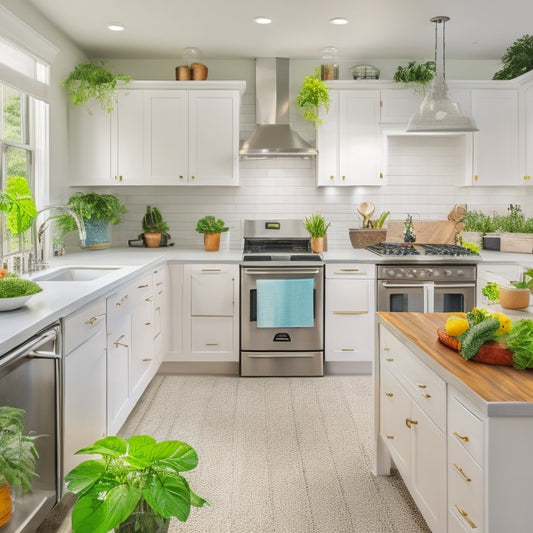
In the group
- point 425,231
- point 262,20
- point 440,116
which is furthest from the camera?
point 425,231

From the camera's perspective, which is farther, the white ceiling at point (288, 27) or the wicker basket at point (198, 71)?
the wicker basket at point (198, 71)

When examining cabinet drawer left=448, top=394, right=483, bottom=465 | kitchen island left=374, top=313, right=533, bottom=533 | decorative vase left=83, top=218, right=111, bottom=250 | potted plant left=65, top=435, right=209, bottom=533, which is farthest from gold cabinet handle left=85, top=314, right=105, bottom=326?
decorative vase left=83, top=218, right=111, bottom=250

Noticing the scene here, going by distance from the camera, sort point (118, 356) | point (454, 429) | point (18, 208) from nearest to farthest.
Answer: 1. point (454, 429)
2. point (18, 208)
3. point (118, 356)

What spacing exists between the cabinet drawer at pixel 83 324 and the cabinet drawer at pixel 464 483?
162 cm

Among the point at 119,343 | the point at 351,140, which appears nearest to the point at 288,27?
the point at 351,140

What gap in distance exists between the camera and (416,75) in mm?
5168

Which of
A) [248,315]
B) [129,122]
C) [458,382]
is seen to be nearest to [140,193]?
[129,122]

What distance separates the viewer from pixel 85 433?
9.18 feet

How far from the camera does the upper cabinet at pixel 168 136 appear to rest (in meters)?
5.18

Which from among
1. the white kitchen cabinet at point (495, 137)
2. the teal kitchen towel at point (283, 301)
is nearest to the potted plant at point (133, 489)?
the teal kitchen towel at point (283, 301)

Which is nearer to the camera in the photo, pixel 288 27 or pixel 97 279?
pixel 97 279

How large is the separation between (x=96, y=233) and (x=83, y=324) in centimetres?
248

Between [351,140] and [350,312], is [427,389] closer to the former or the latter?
[350,312]

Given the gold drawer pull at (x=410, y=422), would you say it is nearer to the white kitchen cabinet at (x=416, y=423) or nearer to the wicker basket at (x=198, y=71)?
the white kitchen cabinet at (x=416, y=423)
